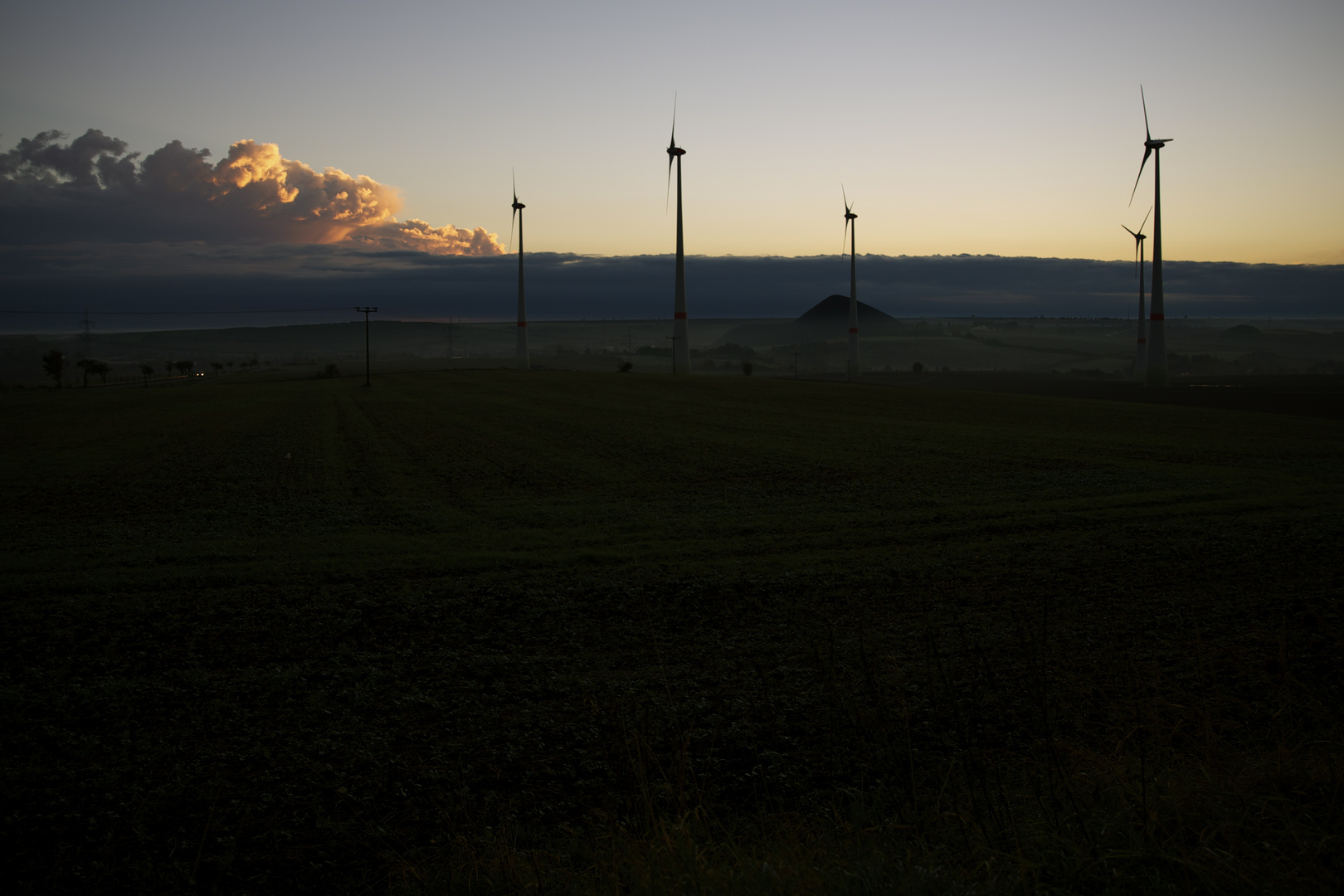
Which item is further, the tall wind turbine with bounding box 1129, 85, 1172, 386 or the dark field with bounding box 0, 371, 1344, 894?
the tall wind turbine with bounding box 1129, 85, 1172, 386

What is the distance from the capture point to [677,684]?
9.53m

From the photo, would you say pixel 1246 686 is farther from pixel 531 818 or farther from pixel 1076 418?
pixel 1076 418

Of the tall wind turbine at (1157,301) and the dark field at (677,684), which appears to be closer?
the dark field at (677,684)

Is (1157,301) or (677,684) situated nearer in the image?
(677,684)

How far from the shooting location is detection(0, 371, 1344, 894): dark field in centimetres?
543

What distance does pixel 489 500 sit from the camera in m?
21.8

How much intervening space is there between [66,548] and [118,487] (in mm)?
8560

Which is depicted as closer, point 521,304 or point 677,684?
point 677,684

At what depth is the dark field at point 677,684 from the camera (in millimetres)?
5426

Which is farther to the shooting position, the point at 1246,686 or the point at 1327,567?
the point at 1327,567

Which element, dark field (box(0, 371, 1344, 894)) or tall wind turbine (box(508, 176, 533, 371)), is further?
tall wind turbine (box(508, 176, 533, 371))

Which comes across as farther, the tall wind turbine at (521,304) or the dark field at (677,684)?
the tall wind turbine at (521,304)

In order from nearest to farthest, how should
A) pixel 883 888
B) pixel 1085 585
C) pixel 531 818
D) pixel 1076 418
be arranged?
pixel 883 888 → pixel 531 818 → pixel 1085 585 → pixel 1076 418

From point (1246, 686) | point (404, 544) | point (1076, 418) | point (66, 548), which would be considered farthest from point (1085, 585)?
point (1076, 418)
